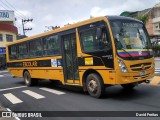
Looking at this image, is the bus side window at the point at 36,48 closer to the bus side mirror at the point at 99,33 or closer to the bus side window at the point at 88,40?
the bus side window at the point at 88,40

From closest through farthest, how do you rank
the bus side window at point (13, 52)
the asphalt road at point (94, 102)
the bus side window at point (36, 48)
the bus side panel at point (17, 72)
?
the asphalt road at point (94, 102) → the bus side window at point (36, 48) → the bus side panel at point (17, 72) → the bus side window at point (13, 52)

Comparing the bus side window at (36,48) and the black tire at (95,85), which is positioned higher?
the bus side window at (36,48)

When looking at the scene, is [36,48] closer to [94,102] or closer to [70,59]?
[70,59]

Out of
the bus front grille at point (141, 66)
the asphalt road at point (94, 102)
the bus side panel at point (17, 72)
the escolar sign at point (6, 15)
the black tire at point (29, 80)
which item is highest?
the escolar sign at point (6, 15)

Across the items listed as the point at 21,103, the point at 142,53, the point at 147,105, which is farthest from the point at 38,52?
the point at 147,105

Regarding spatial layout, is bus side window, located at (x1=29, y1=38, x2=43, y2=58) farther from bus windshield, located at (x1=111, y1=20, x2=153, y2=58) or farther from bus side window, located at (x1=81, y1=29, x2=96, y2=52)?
Answer: bus windshield, located at (x1=111, y1=20, x2=153, y2=58)

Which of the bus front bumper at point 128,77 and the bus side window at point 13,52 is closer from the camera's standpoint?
the bus front bumper at point 128,77

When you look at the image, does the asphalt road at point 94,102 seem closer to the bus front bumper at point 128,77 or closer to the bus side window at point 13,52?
the bus front bumper at point 128,77

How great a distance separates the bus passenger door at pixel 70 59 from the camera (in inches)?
483

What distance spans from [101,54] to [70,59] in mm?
2403

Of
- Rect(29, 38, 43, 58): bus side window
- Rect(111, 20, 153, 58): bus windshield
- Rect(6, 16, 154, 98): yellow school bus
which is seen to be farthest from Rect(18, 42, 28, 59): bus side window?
Rect(111, 20, 153, 58): bus windshield

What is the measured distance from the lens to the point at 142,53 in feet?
34.6

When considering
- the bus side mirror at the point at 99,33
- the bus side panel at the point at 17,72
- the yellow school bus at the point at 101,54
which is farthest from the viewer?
the bus side panel at the point at 17,72

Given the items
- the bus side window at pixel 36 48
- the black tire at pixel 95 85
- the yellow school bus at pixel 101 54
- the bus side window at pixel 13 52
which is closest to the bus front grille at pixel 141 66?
the yellow school bus at pixel 101 54
